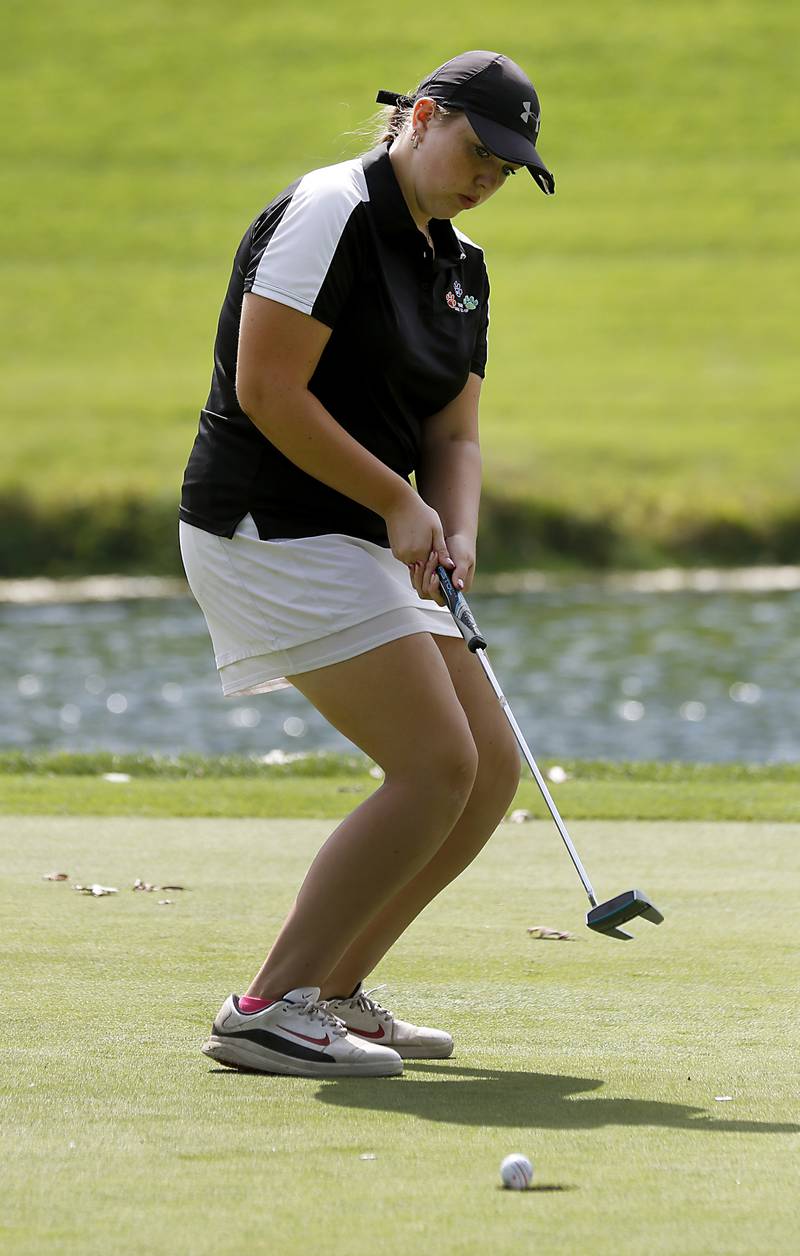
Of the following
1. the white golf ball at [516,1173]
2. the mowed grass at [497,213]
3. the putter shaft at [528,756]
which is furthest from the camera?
the mowed grass at [497,213]

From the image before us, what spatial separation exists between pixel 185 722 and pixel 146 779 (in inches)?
312

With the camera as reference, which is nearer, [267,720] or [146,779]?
[146,779]

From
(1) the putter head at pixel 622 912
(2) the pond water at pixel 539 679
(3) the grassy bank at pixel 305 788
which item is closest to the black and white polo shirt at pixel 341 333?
(1) the putter head at pixel 622 912

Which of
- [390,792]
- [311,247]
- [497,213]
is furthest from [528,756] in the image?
[497,213]

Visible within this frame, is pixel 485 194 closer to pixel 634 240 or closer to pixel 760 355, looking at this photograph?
pixel 760 355

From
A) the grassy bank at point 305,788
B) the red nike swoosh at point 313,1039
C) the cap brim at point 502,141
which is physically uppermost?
the cap brim at point 502,141

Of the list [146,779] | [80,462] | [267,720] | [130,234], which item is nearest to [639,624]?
[267,720]

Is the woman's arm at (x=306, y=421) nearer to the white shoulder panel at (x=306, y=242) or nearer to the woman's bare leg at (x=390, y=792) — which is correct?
the white shoulder panel at (x=306, y=242)

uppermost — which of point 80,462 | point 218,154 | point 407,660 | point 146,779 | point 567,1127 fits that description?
point 407,660

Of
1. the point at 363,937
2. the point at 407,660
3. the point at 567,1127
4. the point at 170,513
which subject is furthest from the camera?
the point at 170,513

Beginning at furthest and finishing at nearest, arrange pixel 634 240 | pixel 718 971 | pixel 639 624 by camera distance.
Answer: pixel 634 240 → pixel 639 624 → pixel 718 971

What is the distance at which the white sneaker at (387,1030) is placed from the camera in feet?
12.1

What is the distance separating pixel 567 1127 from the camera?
3.05 metres

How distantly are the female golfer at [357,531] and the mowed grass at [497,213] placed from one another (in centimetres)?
2920
